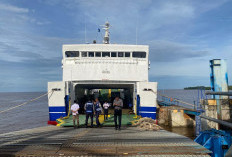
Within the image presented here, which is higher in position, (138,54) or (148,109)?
(138,54)

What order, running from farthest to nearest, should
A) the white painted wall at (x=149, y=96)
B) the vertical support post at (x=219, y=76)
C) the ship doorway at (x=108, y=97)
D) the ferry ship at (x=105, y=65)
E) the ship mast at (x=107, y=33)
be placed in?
the ship mast at (x=107, y=33)
the ship doorway at (x=108, y=97)
the ferry ship at (x=105, y=65)
the white painted wall at (x=149, y=96)
the vertical support post at (x=219, y=76)

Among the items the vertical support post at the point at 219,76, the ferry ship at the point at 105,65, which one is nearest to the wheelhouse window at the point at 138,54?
the ferry ship at the point at 105,65

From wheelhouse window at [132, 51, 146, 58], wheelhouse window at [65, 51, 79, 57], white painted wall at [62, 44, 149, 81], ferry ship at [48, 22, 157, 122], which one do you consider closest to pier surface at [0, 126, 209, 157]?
ferry ship at [48, 22, 157, 122]

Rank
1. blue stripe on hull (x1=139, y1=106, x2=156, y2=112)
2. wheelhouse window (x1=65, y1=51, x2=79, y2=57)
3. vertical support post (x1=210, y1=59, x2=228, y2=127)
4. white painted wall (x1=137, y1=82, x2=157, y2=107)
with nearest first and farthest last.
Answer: vertical support post (x1=210, y1=59, x2=228, y2=127)
blue stripe on hull (x1=139, y1=106, x2=156, y2=112)
white painted wall (x1=137, y1=82, x2=157, y2=107)
wheelhouse window (x1=65, y1=51, x2=79, y2=57)

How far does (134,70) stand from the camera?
48.7 ft

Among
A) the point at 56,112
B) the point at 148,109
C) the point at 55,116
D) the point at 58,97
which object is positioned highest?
the point at 58,97

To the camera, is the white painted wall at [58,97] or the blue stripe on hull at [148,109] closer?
the blue stripe on hull at [148,109]

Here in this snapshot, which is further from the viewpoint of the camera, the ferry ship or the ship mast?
the ship mast

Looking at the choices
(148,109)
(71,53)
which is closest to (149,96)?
(148,109)

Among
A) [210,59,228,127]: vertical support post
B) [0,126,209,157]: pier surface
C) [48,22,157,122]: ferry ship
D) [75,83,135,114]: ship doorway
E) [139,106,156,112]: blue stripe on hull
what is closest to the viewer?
[0,126,209,157]: pier surface

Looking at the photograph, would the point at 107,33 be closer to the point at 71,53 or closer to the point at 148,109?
the point at 71,53

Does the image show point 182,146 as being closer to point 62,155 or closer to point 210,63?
point 62,155

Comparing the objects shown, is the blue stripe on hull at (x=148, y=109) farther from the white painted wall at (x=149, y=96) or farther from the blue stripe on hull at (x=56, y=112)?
the blue stripe on hull at (x=56, y=112)

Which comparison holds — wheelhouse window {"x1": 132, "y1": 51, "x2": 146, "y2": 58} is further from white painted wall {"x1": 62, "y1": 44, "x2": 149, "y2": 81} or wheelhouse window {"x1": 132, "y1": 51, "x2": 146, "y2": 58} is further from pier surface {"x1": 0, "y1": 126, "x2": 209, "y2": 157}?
pier surface {"x1": 0, "y1": 126, "x2": 209, "y2": 157}
